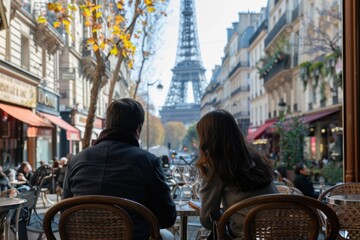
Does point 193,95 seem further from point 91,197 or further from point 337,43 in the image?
point 91,197

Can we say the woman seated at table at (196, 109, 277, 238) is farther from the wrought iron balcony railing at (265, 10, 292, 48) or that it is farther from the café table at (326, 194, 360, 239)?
the wrought iron balcony railing at (265, 10, 292, 48)

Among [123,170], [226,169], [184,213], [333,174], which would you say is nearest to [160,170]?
[123,170]

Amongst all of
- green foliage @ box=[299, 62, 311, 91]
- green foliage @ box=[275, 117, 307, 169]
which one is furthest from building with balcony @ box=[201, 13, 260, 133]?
green foliage @ box=[275, 117, 307, 169]

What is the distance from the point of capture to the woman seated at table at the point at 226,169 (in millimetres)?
2730

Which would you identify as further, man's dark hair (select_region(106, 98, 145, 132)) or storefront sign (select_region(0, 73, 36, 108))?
storefront sign (select_region(0, 73, 36, 108))

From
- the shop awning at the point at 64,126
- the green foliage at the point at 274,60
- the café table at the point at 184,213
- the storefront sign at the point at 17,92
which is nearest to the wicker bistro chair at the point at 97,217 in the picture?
the café table at the point at 184,213

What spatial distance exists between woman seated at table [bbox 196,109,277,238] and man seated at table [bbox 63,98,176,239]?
0.27 m

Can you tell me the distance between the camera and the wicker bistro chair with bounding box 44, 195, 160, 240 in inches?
90.9

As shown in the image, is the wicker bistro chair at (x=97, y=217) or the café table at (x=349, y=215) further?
the café table at (x=349, y=215)

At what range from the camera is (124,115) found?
113 inches

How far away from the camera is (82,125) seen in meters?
27.0

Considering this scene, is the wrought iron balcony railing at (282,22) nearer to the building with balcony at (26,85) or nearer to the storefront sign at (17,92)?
the building with balcony at (26,85)

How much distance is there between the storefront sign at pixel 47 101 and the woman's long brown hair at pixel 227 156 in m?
17.4

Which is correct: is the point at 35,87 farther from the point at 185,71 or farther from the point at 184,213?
the point at 185,71
